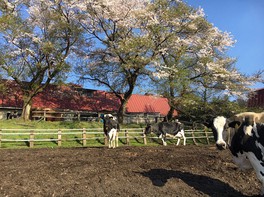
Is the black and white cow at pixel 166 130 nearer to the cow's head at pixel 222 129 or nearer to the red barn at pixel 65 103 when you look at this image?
the red barn at pixel 65 103

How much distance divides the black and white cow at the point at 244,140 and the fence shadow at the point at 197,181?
0.74 m

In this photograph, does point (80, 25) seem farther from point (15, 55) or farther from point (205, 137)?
point (205, 137)

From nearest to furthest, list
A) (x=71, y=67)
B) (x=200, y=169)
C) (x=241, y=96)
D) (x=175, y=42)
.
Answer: (x=200, y=169)
(x=175, y=42)
(x=71, y=67)
(x=241, y=96)

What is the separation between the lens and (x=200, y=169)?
9258 mm

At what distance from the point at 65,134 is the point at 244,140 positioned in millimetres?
15849

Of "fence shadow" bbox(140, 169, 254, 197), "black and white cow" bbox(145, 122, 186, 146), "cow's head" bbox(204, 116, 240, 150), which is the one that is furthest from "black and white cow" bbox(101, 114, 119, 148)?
"cow's head" bbox(204, 116, 240, 150)

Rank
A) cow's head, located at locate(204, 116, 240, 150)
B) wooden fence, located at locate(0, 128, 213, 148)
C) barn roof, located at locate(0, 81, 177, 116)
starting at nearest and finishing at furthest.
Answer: cow's head, located at locate(204, 116, 240, 150) → wooden fence, located at locate(0, 128, 213, 148) → barn roof, located at locate(0, 81, 177, 116)

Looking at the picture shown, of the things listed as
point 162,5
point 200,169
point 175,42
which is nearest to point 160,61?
point 175,42

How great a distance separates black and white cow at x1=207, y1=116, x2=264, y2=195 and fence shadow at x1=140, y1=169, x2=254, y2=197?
0.74 meters

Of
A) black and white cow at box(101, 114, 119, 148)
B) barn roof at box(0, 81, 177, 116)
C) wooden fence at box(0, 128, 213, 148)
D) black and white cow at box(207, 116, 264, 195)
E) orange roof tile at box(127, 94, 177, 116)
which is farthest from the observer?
orange roof tile at box(127, 94, 177, 116)

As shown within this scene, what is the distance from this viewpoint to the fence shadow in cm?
741

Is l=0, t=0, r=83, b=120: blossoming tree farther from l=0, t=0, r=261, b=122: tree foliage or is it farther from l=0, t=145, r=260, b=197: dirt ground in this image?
l=0, t=145, r=260, b=197: dirt ground

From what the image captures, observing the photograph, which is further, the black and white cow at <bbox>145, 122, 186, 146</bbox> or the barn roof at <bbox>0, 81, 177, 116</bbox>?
the barn roof at <bbox>0, 81, 177, 116</bbox>

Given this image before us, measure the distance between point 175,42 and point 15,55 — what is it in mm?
13921
